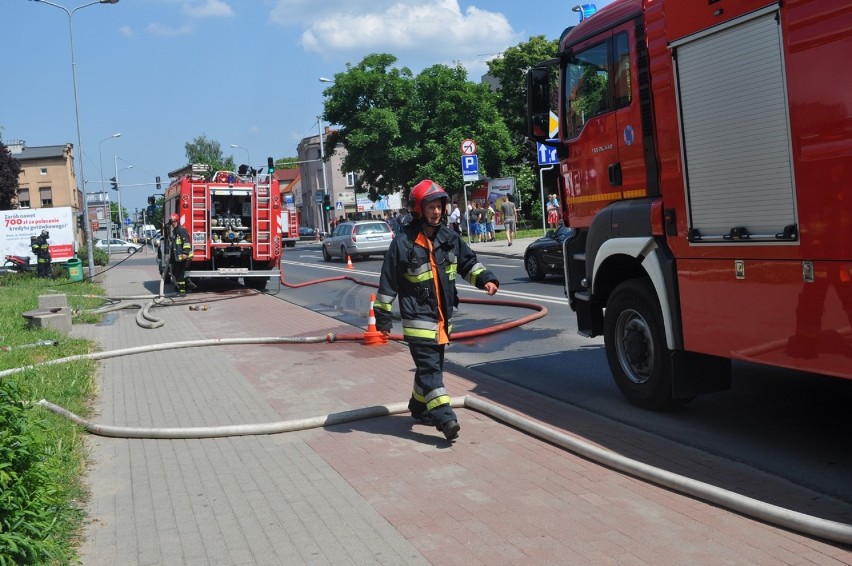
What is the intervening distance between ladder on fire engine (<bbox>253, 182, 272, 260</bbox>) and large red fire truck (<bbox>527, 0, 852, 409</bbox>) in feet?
44.9

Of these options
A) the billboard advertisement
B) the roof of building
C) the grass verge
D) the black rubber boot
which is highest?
the roof of building

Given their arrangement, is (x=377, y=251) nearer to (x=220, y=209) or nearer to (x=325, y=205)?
(x=220, y=209)

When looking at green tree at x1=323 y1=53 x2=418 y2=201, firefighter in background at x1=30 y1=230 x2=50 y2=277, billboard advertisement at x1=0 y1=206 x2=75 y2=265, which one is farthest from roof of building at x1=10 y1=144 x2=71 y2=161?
firefighter in background at x1=30 y1=230 x2=50 y2=277

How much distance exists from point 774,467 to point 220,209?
17847 millimetres

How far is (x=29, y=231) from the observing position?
1346 inches

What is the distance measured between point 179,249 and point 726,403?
50.5ft

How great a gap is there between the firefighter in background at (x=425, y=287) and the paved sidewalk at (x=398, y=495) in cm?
48

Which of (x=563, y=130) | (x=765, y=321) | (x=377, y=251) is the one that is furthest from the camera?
(x=377, y=251)

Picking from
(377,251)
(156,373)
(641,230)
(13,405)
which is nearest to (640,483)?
(641,230)

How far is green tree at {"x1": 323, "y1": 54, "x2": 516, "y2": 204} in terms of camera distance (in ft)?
148

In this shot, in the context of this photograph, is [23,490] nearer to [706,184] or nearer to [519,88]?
[706,184]

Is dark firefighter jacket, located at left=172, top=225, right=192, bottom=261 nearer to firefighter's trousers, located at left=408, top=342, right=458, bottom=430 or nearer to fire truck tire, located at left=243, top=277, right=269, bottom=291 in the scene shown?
fire truck tire, located at left=243, top=277, right=269, bottom=291

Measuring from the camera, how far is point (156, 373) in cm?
973

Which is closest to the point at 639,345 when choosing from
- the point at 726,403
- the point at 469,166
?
the point at 726,403
